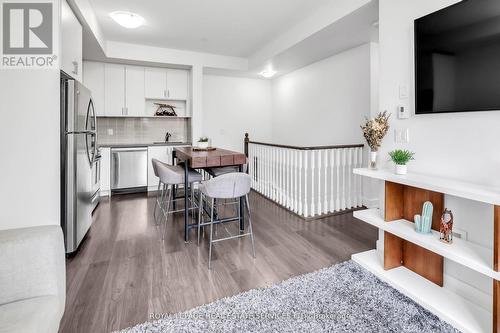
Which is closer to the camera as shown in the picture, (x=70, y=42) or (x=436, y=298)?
(x=436, y=298)

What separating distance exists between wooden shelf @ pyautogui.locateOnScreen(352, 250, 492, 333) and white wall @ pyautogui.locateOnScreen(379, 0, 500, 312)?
4.3 inches

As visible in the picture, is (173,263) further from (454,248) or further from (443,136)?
(443,136)

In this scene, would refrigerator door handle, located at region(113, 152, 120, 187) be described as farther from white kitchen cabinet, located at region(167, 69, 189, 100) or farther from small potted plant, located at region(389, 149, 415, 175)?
small potted plant, located at region(389, 149, 415, 175)

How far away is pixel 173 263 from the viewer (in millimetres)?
2490

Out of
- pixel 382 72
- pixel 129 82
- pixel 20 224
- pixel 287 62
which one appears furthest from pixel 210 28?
pixel 20 224

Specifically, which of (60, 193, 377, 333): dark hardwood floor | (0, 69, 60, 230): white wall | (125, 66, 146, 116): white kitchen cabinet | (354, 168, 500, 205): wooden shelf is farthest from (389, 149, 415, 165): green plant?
(125, 66, 146, 116): white kitchen cabinet

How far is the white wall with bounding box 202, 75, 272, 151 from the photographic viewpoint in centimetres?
616

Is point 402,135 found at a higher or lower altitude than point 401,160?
higher

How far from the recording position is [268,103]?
6789 millimetres

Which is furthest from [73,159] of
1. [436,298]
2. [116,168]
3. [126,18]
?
[436,298]

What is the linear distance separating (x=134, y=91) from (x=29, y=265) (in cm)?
461

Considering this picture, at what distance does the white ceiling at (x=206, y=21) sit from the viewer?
11.0 ft

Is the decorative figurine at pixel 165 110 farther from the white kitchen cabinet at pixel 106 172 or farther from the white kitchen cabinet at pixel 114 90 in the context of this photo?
the white kitchen cabinet at pixel 106 172

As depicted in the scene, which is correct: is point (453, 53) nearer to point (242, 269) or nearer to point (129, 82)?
point (242, 269)
